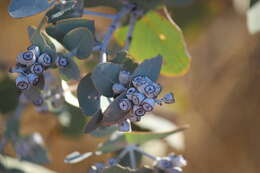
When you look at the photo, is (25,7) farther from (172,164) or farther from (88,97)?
(172,164)

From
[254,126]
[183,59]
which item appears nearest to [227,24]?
[254,126]

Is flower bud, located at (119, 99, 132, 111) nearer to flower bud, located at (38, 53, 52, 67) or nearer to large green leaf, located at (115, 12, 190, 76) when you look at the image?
flower bud, located at (38, 53, 52, 67)

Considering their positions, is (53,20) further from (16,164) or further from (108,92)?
(16,164)

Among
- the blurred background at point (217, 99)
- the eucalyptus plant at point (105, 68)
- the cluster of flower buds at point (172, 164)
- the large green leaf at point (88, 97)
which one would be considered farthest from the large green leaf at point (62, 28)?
the blurred background at point (217, 99)

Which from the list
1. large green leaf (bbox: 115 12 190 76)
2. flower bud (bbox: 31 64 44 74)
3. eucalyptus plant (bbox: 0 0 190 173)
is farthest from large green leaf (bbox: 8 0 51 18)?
large green leaf (bbox: 115 12 190 76)

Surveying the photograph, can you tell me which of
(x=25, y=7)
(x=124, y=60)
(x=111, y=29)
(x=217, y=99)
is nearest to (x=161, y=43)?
(x=111, y=29)

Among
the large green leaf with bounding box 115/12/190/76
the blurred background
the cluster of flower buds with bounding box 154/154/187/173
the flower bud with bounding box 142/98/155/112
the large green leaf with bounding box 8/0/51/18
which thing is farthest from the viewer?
the blurred background

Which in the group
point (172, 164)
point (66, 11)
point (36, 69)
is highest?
point (66, 11)
